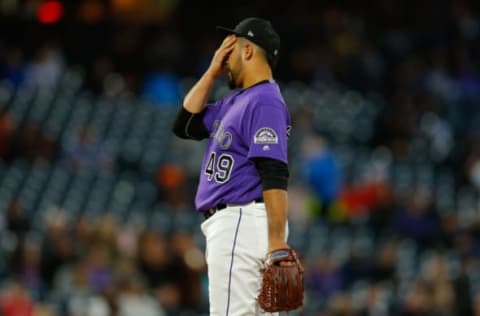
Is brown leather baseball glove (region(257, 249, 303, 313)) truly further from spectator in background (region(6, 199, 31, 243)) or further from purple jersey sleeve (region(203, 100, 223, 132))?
spectator in background (region(6, 199, 31, 243))

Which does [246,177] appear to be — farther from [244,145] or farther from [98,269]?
[98,269]

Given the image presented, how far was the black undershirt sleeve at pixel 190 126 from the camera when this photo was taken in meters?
5.31

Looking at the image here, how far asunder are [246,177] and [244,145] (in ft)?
0.45

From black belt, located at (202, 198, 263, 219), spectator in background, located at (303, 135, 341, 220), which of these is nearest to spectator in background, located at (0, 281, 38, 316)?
spectator in background, located at (303, 135, 341, 220)

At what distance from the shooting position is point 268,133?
4805 mm

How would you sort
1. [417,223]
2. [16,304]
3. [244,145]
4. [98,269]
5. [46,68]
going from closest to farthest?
[244,145], [16,304], [98,269], [417,223], [46,68]

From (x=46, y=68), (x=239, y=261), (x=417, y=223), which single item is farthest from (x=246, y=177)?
(x=46, y=68)

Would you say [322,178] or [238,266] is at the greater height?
[322,178]

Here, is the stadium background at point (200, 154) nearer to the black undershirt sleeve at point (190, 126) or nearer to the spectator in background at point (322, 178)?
the spectator in background at point (322, 178)

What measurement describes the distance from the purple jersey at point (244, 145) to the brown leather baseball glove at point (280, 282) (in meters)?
0.33

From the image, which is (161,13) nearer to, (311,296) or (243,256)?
(311,296)

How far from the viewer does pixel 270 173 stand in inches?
188

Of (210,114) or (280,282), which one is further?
(210,114)

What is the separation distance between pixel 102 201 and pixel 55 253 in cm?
163
